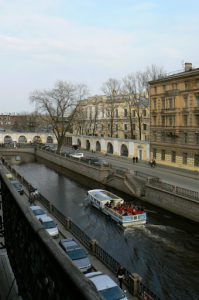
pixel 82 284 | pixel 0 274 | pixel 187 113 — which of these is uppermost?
pixel 187 113

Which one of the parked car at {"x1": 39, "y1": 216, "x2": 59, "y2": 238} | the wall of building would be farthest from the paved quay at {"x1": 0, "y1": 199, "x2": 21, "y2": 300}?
the wall of building

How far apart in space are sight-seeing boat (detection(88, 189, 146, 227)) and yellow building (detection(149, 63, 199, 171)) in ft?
47.1

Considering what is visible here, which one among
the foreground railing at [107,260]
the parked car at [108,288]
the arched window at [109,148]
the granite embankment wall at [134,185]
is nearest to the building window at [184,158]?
the granite embankment wall at [134,185]

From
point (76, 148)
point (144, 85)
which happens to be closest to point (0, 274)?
point (144, 85)

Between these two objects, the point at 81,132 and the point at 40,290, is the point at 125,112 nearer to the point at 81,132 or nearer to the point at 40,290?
the point at 81,132

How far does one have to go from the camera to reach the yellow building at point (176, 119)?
45969 mm

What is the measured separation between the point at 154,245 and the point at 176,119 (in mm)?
26841

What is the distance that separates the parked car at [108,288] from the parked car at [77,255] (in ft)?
5.12

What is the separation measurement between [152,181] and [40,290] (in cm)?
3629

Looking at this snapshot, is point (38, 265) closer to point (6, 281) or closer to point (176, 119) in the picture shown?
point (6, 281)

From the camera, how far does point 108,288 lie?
16.1 metres

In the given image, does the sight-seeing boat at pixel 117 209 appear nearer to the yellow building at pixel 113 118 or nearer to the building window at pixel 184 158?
the building window at pixel 184 158

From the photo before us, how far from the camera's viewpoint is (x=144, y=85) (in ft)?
233

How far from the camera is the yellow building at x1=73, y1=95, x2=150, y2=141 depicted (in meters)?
76.3
